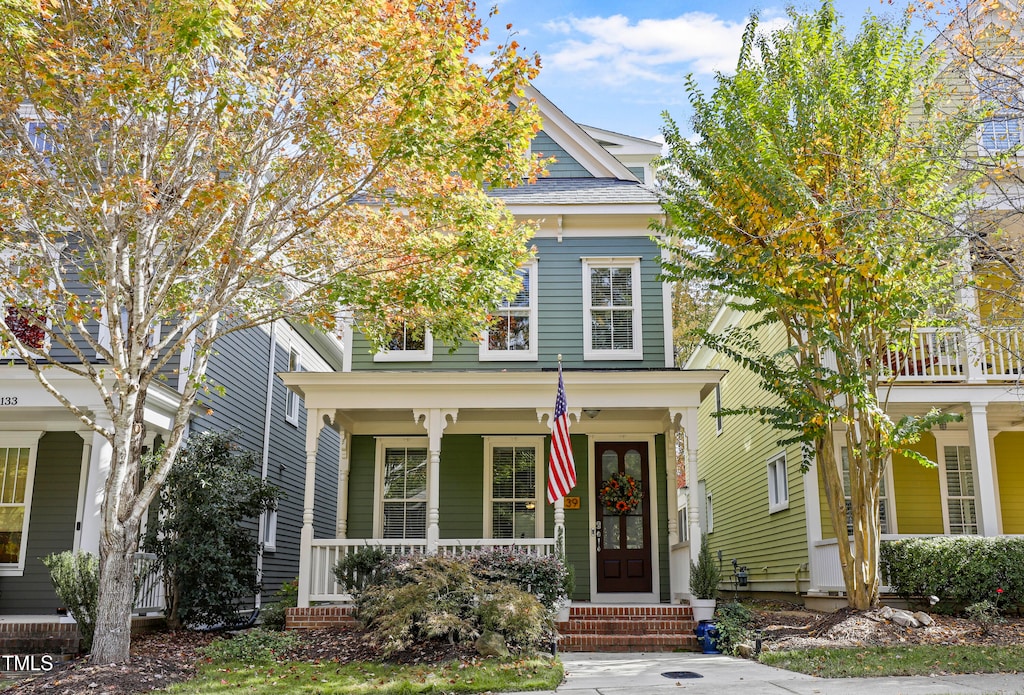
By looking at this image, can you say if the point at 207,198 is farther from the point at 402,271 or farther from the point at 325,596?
the point at 325,596

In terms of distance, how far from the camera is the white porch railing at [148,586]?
11539 mm

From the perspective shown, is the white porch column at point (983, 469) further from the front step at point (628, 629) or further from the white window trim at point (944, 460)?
the front step at point (628, 629)

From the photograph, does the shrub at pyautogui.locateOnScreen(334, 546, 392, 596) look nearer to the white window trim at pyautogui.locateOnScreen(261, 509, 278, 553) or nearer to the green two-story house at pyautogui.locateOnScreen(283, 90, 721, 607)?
the green two-story house at pyautogui.locateOnScreen(283, 90, 721, 607)

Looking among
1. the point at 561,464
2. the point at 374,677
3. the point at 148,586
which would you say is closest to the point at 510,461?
the point at 561,464

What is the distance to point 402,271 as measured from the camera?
10.7m

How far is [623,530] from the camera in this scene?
566 inches

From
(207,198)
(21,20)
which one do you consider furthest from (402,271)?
(21,20)

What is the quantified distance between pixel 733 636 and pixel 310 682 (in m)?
5.37

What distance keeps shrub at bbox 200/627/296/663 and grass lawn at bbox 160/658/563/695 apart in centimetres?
20

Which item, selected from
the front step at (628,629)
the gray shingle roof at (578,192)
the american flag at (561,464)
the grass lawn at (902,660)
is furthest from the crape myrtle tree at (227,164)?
the grass lawn at (902,660)

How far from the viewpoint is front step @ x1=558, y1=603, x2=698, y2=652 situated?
36.1ft

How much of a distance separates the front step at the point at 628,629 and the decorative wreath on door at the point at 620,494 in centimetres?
285

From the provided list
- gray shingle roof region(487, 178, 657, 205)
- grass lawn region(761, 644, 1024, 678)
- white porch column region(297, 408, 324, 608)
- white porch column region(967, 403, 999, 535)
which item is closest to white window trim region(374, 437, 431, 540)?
white porch column region(297, 408, 324, 608)

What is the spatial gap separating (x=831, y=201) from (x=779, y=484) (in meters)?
7.49
